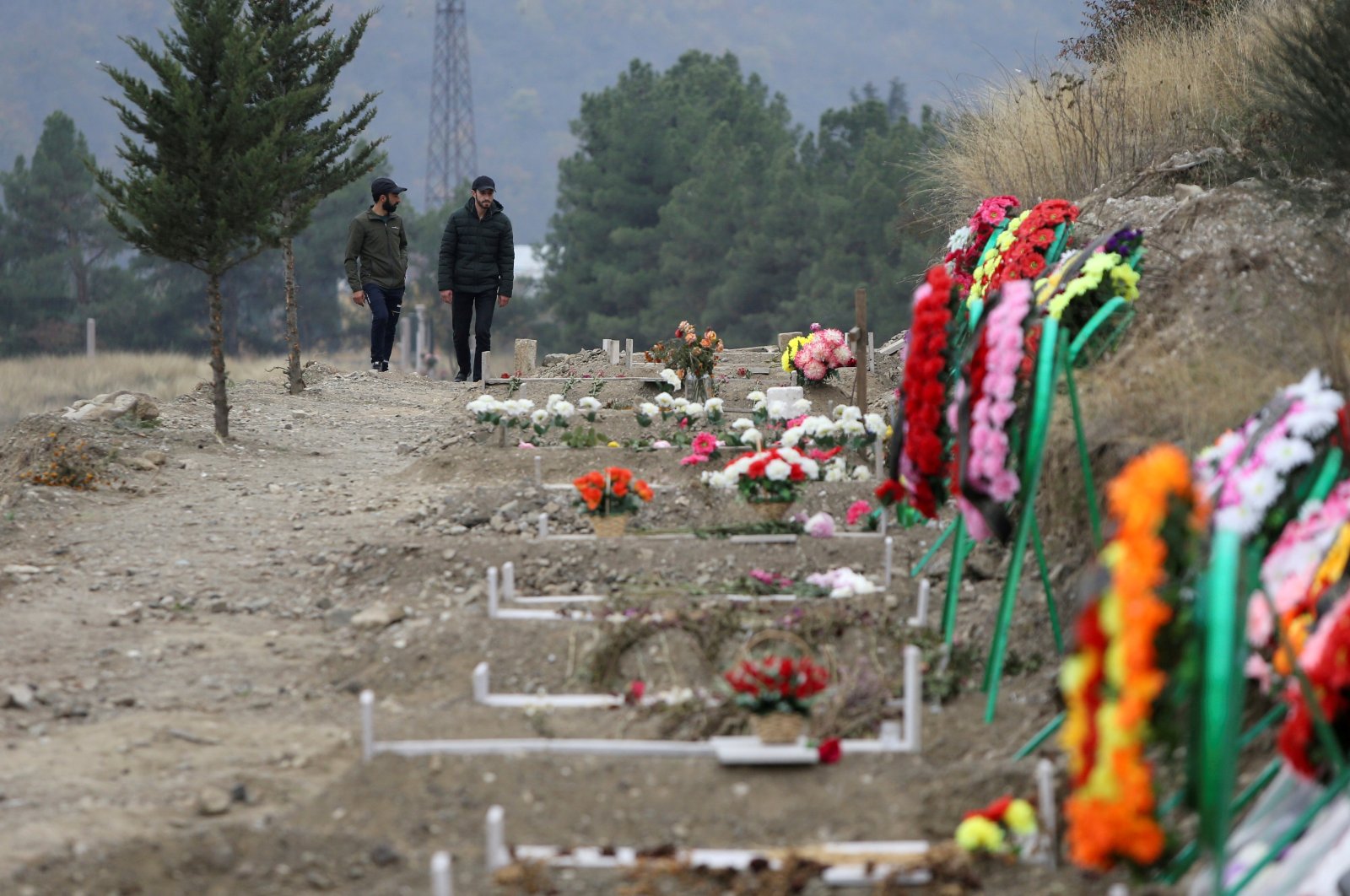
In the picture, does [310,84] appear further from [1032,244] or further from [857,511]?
[857,511]

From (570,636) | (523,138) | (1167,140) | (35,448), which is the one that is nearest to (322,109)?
(35,448)

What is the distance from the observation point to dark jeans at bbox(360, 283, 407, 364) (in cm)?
1321

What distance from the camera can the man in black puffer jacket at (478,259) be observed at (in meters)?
12.4

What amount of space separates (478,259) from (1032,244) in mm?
5333

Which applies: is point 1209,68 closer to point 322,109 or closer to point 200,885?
point 322,109

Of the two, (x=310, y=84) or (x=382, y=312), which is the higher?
(x=310, y=84)

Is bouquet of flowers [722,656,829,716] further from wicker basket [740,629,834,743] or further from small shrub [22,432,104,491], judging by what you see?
small shrub [22,432,104,491]

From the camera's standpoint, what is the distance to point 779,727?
4539 mm

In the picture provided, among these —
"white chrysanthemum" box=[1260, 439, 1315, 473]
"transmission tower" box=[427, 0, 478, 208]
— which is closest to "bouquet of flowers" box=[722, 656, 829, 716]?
"white chrysanthemum" box=[1260, 439, 1315, 473]

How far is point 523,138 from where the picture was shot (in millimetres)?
136750

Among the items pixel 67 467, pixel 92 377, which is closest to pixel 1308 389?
pixel 67 467

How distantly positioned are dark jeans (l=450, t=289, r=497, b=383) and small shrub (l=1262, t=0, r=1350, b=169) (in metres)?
6.49

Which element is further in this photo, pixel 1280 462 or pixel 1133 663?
pixel 1280 462

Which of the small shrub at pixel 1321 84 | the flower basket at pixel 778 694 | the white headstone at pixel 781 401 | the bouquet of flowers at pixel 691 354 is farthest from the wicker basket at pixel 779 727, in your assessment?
the bouquet of flowers at pixel 691 354
